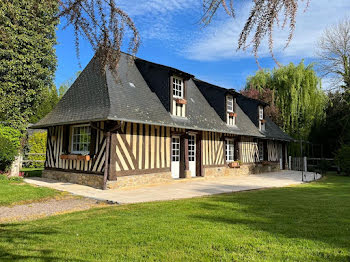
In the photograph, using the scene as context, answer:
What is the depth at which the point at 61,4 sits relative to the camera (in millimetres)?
2371

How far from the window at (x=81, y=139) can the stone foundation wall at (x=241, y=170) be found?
17.8 feet

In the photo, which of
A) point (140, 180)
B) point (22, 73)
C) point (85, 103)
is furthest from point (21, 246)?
point (22, 73)

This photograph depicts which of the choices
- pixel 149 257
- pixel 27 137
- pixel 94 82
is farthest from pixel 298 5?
pixel 27 137

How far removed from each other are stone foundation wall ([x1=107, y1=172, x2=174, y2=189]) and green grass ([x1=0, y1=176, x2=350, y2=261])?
118 inches

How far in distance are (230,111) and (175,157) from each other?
4810mm

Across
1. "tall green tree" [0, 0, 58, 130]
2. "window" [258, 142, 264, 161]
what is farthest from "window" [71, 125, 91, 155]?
"window" [258, 142, 264, 161]

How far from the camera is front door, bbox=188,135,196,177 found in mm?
11148

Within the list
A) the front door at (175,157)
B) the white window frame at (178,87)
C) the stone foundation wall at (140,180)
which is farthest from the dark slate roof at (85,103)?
the front door at (175,157)

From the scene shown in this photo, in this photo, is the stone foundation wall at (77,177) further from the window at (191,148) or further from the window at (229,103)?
the window at (229,103)

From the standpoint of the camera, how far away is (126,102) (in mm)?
8672

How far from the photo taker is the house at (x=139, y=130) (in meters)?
8.07

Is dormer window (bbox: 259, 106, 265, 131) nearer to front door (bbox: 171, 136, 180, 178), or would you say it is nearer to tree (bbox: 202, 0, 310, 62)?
front door (bbox: 171, 136, 180, 178)

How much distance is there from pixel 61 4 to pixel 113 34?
1.80ft

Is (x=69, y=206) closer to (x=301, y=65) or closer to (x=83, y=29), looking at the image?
(x=83, y=29)
